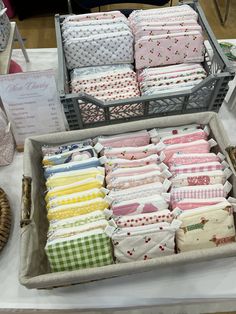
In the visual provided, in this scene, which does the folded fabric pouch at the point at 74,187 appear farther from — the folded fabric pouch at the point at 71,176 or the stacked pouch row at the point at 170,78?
the stacked pouch row at the point at 170,78

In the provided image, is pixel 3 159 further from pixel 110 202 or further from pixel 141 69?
pixel 141 69

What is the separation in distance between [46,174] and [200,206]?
0.48 metres

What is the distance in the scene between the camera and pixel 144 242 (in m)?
0.79

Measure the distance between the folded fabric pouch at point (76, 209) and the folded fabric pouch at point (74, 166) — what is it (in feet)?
0.43

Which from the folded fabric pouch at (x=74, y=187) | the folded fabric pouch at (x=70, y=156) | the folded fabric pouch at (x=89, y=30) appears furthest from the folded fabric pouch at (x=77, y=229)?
the folded fabric pouch at (x=89, y=30)

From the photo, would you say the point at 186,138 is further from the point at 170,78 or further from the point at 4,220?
the point at 4,220

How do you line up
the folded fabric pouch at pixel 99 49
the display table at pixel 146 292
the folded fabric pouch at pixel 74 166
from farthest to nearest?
the folded fabric pouch at pixel 99 49
the folded fabric pouch at pixel 74 166
the display table at pixel 146 292

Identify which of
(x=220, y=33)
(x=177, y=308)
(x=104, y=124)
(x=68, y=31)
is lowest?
(x=177, y=308)

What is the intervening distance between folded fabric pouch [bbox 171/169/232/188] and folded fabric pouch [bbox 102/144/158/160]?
0.43ft

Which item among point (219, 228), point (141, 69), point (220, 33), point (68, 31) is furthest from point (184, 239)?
point (220, 33)

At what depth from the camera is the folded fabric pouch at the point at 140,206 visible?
0.83 metres

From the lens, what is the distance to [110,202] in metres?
0.86

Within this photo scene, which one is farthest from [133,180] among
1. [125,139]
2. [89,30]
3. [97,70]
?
[89,30]

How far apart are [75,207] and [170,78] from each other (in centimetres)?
61
